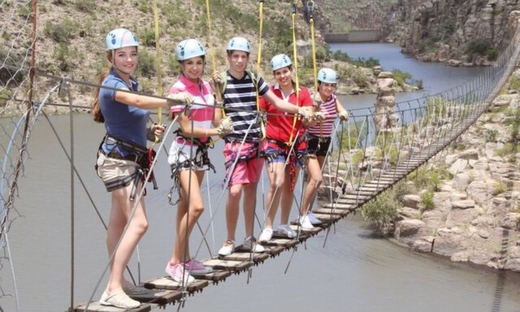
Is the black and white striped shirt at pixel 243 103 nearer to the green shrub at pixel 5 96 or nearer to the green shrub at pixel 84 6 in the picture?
the green shrub at pixel 5 96

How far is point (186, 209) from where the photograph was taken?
4.17 m

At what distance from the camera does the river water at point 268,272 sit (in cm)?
1057

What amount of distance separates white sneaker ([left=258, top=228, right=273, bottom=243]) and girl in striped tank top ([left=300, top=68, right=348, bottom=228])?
43 centimetres

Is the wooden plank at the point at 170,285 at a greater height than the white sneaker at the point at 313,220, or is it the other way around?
the wooden plank at the point at 170,285

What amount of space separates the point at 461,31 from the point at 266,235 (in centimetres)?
5531

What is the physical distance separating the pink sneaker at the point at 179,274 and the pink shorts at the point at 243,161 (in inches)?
26.0

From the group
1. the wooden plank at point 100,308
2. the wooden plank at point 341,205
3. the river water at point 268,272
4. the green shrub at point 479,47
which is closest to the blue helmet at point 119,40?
the wooden plank at point 100,308

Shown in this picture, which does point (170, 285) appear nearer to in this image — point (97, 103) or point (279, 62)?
point (97, 103)

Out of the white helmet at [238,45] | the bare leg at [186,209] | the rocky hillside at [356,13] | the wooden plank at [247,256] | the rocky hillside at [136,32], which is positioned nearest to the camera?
the bare leg at [186,209]

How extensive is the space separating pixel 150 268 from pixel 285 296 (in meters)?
1.54

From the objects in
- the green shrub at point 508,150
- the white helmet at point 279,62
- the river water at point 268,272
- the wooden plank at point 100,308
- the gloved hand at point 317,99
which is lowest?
the river water at point 268,272

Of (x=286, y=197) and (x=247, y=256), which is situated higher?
(x=286, y=197)

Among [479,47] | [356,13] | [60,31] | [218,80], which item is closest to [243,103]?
[218,80]

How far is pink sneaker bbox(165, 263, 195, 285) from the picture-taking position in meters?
4.06
